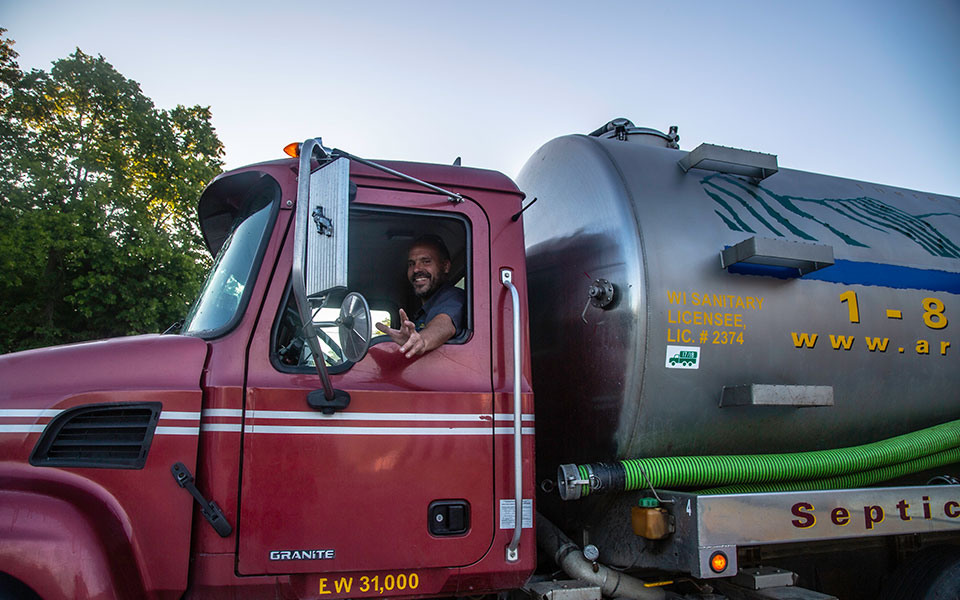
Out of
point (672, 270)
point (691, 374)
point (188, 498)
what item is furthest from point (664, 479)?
point (188, 498)

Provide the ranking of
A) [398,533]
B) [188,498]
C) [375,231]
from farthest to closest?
1. [375,231]
2. [398,533]
3. [188,498]

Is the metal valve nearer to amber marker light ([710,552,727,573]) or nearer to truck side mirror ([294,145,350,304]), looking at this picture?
amber marker light ([710,552,727,573])

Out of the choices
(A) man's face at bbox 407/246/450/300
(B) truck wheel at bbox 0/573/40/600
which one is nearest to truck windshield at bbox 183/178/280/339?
(A) man's face at bbox 407/246/450/300

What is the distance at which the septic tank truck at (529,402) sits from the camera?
95.9 inches

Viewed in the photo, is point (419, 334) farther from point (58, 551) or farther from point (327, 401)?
point (58, 551)

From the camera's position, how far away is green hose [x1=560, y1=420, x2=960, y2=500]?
3.01 m

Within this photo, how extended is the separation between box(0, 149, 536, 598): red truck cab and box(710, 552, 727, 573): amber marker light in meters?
0.80

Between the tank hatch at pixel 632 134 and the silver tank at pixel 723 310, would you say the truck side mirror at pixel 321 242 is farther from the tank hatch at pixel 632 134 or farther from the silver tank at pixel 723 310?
the tank hatch at pixel 632 134

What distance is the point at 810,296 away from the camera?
3420mm

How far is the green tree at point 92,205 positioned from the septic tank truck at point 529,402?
14.4 metres

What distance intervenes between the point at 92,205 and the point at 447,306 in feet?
54.6

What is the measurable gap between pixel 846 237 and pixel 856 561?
6.46 feet

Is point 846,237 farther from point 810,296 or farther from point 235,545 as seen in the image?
point 235,545

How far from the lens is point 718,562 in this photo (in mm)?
2791
